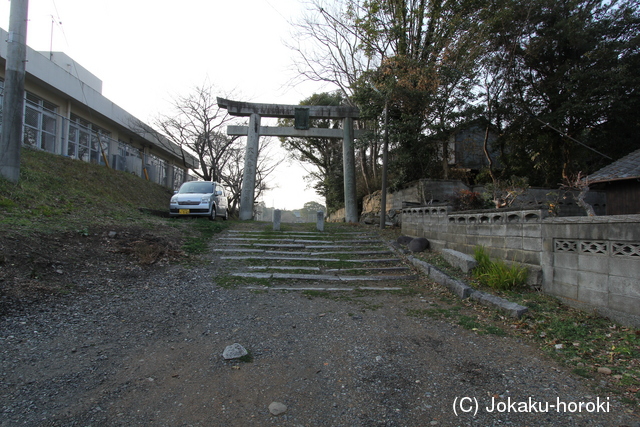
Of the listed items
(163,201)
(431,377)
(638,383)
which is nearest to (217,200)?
(163,201)

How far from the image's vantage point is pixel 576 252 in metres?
4.50

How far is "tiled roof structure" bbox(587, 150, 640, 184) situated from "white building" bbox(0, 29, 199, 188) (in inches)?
696

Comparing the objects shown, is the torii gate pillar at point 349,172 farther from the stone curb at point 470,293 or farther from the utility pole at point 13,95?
the utility pole at point 13,95

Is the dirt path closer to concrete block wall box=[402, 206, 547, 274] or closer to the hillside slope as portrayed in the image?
concrete block wall box=[402, 206, 547, 274]

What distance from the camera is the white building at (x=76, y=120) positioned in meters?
12.6

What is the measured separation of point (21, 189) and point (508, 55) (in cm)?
1668

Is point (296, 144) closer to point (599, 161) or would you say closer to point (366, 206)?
point (366, 206)

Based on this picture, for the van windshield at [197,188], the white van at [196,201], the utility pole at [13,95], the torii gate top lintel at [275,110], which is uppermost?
the torii gate top lintel at [275,110]

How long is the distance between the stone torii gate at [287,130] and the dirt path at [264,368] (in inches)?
412

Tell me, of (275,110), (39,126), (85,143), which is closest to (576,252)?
(275,110)

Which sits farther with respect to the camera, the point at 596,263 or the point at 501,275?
the point at 501,275

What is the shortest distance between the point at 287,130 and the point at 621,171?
1221 cm

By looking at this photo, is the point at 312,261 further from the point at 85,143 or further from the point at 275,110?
the point at 85,143

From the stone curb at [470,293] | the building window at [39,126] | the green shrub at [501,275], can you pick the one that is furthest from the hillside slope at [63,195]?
the green shrub at [501,275]
